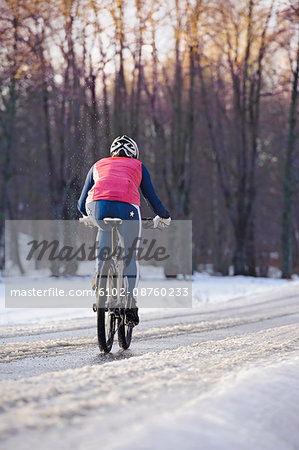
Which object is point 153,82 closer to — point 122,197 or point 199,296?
point 199,296

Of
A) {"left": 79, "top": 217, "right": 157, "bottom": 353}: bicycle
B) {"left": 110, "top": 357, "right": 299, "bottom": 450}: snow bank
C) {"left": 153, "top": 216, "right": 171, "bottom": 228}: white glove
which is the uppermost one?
{"left": 153, "top": 216, "right": 171, "bottom": 228}: white glove

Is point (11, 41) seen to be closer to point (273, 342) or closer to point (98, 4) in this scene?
point (98, 4)

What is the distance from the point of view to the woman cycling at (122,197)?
6230mm

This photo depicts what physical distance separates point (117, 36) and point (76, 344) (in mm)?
15125

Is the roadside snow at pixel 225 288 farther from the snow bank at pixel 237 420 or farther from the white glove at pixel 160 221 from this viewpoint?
the snow bank at pixel 237 420

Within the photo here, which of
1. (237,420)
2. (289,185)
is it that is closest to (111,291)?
(237,420)

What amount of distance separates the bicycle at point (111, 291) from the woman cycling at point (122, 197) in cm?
5

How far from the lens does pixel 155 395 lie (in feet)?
12.2

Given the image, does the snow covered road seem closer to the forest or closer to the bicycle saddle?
the bicycle saddle

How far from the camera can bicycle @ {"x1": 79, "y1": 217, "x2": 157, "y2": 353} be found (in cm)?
620

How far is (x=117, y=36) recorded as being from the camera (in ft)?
66.5

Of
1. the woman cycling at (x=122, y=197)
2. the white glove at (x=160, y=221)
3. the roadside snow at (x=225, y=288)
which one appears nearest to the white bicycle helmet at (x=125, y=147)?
the woman cycling at (x=122, y=197)

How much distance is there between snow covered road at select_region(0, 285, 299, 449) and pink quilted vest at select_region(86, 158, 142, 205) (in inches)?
61.9

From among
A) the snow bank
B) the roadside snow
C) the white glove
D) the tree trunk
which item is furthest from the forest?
the snow bank
